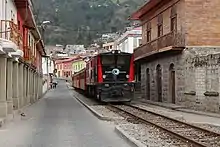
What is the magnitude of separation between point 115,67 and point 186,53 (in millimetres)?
4787

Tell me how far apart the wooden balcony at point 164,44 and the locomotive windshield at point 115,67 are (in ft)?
8.57

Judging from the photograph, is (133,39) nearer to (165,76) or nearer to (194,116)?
(165,76)

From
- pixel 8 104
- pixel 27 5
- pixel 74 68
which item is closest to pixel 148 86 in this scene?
pixel 27 5

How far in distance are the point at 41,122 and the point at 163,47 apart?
14.0 metres

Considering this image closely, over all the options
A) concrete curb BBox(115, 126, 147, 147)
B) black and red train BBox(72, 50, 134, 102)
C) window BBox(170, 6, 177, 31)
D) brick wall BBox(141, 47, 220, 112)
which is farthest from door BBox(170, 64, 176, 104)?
concrete curb BBox(115, 126, 147, 147)

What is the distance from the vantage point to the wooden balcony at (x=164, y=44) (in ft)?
90.6

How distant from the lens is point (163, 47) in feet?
99.1

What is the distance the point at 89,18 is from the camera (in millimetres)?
101562

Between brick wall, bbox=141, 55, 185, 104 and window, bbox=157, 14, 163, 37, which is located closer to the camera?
brick wall, bbox=141, 55, 185, 104

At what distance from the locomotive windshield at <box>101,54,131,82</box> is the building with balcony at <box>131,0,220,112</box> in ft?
8.63

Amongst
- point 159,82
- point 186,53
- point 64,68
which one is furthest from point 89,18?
point 186,53

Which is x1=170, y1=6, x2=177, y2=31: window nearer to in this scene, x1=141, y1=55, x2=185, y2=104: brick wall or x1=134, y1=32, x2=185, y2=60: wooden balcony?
x1=134, y1=32, x2=185, y2=60: wooden balcony

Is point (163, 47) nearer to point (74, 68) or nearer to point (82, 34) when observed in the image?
point (82, 34)

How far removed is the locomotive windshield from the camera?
29.3 metres
